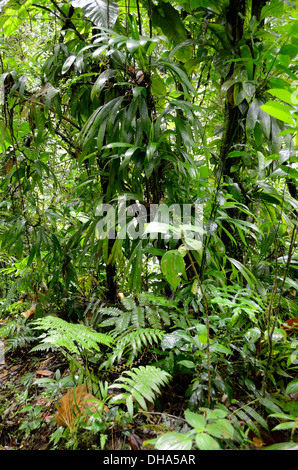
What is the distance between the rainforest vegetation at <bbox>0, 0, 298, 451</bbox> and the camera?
0.72 metres

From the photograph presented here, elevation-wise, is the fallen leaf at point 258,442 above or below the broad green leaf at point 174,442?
below

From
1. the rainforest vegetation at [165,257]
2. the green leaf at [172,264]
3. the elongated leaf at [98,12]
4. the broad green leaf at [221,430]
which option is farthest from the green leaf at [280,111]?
the elongated leaf at [98,12]

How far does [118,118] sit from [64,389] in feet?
3.35

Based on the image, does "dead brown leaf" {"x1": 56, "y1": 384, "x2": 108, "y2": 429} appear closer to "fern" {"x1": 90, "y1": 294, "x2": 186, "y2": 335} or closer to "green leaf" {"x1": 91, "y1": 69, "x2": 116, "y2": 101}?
"fern" {"x1": 90, "y1": 294, "x2": 186, "y2": 335}

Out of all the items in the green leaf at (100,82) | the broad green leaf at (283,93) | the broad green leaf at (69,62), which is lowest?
the broad green leaf at (283,93)

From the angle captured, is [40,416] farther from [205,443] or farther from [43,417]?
[205,443]

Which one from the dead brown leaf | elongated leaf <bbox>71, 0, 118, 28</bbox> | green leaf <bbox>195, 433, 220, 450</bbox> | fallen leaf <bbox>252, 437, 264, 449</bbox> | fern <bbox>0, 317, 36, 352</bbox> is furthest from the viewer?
fern <bbox>0, 317, 36, 352</bbox>

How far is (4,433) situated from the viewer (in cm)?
87

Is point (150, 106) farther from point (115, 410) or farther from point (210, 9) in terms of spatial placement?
point (115, 410)

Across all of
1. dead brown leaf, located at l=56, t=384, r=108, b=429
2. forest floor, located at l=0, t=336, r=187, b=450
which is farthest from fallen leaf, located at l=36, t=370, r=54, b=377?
dead brown leaf, located at l=56, t=384, r=108, b=429

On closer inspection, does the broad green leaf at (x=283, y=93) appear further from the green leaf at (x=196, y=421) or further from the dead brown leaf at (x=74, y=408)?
the dead brown leaf at (x=74, y=408)

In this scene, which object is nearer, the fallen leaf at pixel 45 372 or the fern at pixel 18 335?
the fallen leaf at pixel 45 372

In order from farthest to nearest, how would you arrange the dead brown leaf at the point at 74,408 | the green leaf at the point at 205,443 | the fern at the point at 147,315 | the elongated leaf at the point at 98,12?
1. the elongated leaf at the point at 98,12
2. the fern at the point at 147,315
3. the dead brown leaf at the point at 74,408
4. the green leaf at the point at 205,443

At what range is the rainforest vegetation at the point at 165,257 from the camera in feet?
2.35
